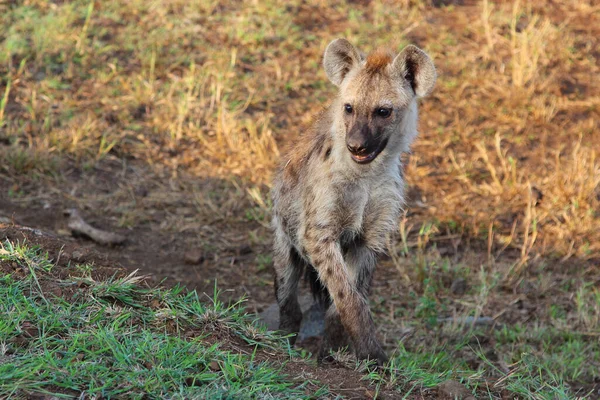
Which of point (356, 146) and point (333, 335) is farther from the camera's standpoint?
point (333, 335)

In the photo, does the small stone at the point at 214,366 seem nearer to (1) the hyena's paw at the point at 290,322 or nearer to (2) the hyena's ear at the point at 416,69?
(1) the hyena's paw at the point at 290,322

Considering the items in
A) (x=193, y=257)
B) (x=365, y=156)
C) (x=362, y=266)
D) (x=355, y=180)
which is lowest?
(x=193, y=257)

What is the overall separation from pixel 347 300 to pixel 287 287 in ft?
2.07

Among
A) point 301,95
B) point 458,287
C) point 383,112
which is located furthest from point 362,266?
point 301,95

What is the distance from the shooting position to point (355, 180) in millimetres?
4059

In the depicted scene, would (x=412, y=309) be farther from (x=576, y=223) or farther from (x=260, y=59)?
(x=260, y=59)

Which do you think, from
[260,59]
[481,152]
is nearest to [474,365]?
[481,152]

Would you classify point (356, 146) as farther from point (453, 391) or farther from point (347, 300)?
point (453, 391)

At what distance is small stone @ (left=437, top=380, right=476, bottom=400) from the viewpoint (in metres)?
3.34

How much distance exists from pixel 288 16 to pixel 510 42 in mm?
2038

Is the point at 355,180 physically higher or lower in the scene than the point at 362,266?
higher

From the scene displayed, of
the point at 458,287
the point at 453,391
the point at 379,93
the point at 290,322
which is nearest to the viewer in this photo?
the point at 453,391

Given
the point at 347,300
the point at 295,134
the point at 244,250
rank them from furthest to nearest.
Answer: the point at 295,134, the point at 244,250, the point at 347,300

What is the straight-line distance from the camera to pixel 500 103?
23.0 feet
